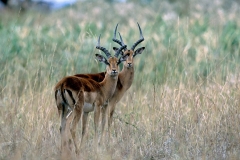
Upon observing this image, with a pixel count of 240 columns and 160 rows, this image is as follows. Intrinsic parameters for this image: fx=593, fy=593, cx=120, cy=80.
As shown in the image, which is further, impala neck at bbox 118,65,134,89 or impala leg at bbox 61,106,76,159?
impala neck at bbox 118,65,134,89

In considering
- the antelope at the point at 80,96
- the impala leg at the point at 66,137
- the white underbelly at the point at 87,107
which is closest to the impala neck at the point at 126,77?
the antelope at the point at 80,96

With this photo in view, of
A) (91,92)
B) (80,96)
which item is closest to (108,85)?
(91,92)

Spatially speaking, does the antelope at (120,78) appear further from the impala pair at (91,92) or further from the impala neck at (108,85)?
the impala neck at (108,85)

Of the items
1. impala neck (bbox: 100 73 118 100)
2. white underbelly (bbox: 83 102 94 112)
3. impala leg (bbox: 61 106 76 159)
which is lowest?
impala leg (bbox: 61 106 76 159)

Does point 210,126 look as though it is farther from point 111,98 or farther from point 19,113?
point 19,113

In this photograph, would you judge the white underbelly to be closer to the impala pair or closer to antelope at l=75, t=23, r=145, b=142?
the impala pair

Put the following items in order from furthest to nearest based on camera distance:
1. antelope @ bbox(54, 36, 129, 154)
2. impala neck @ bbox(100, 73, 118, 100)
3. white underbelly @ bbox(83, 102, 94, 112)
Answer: impala neck @ bbox(100, 73, 118, 100), white underbelly @ bbox(83, 102, 94, 112), antelope @ bbox(54, 36, 129, 154)

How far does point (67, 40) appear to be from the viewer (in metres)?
13.3

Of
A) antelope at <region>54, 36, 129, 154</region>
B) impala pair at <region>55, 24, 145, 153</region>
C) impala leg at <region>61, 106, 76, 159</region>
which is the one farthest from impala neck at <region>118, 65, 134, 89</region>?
impala leg at <region>61, 106, 76, 159</region>

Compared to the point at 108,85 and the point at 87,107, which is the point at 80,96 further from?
the point at 108,85

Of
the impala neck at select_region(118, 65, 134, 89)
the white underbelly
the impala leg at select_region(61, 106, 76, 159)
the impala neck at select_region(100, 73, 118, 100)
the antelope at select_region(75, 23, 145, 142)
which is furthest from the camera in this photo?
the impala neck at select_region(118, 65, 134, 89)

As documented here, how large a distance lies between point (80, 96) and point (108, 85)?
1.03 metres

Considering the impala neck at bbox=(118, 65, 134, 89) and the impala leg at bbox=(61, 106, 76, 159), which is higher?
the impala neck at bbox=(118, 65, 134, 89)

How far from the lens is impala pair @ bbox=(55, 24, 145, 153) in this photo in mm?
A: 6805
